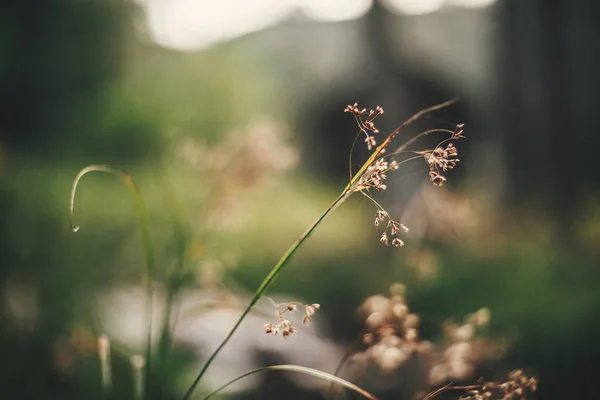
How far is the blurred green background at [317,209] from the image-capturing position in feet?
5.74

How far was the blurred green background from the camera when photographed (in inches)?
68.9

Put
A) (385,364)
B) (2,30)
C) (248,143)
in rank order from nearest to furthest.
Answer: (385,364), (248,143), (2,30)

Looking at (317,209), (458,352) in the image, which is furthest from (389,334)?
(317,209)

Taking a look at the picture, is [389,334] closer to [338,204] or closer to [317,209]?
[338,204]

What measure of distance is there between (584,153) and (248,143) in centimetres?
301

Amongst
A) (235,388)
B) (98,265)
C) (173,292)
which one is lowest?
(173,292)

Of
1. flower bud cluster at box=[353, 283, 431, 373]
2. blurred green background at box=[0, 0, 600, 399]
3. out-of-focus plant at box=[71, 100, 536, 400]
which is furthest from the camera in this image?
blurred green background at box=[0, 0, 600, 399]

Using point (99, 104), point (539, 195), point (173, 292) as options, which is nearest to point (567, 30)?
point (539, 195)

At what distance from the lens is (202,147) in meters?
1.26

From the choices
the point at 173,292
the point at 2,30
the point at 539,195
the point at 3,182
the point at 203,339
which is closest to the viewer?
the point at 173,292

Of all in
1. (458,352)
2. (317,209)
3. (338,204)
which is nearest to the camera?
(338,204)

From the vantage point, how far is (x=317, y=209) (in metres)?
5.79

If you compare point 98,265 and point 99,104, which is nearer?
point 98,265

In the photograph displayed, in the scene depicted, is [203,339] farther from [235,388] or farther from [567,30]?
[567,30]
